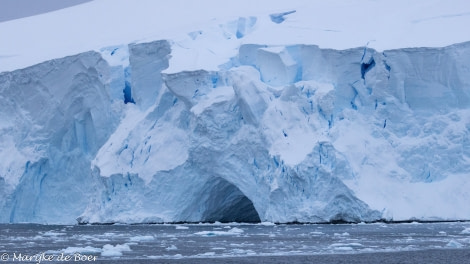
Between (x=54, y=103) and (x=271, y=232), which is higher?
(x=54, y=103)

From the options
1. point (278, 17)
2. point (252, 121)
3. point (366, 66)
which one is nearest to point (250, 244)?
point (252, 121)

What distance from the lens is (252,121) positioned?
18078 millimetres

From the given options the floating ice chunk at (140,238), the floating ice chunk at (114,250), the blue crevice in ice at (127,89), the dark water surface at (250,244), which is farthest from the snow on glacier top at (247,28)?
the floating ice chunk at (114,250)

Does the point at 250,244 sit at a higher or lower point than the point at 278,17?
lower

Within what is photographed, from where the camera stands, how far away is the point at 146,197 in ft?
62.1

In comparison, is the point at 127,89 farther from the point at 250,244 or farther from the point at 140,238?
the point at 250,244

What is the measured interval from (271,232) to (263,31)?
5547 millimetres

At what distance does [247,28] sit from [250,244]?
28.7ft

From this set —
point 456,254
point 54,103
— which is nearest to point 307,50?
point 54,103

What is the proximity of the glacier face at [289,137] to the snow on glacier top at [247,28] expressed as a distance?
470 millimetres

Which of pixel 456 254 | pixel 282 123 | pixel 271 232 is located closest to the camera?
pixel 456 254

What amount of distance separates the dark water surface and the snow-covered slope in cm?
81

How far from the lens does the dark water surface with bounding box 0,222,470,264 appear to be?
36.9 feet

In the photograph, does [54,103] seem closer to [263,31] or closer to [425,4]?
[263,31]
